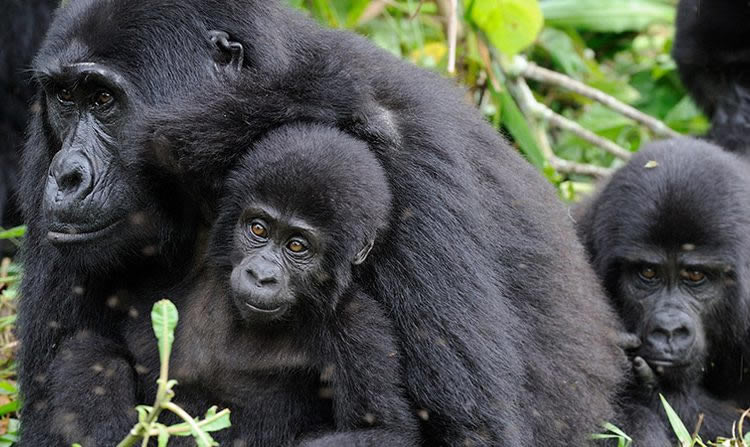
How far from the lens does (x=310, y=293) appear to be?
4.00 meters

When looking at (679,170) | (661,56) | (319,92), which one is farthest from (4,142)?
(661,56)

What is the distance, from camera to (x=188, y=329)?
4312 millimetres

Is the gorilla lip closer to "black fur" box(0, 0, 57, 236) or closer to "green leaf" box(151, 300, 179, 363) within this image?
"green leaf" box(151, 300, 179, 363)

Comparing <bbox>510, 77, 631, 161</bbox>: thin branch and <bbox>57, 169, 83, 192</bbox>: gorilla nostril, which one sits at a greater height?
<bbox>510, 77, 631, 161</bbox>: thin branch

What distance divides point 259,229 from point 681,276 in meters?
2.26

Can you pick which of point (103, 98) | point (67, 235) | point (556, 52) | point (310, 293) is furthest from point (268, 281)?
point (556, 52)

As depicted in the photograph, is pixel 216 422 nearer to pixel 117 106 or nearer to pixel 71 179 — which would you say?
pixel 71 179

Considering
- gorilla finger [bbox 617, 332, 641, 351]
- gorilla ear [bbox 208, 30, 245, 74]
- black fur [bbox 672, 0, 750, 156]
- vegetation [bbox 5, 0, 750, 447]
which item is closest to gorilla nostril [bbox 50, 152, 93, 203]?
gorilla ear [bbox 208, 30, 245, 74]

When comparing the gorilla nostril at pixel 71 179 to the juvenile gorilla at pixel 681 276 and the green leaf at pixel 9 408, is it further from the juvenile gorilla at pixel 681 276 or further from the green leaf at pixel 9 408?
the juvenile gorilla at pixel 681 276

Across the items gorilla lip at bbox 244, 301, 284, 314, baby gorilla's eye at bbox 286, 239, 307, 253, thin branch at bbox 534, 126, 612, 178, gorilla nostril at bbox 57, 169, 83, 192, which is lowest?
thin branch at bbox 534, 126, 612, 178

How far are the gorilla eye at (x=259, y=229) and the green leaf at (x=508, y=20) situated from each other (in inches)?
149

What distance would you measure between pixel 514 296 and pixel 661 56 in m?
5.65

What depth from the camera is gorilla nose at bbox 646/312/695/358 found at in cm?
518

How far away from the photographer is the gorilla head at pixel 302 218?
3.94 meters
